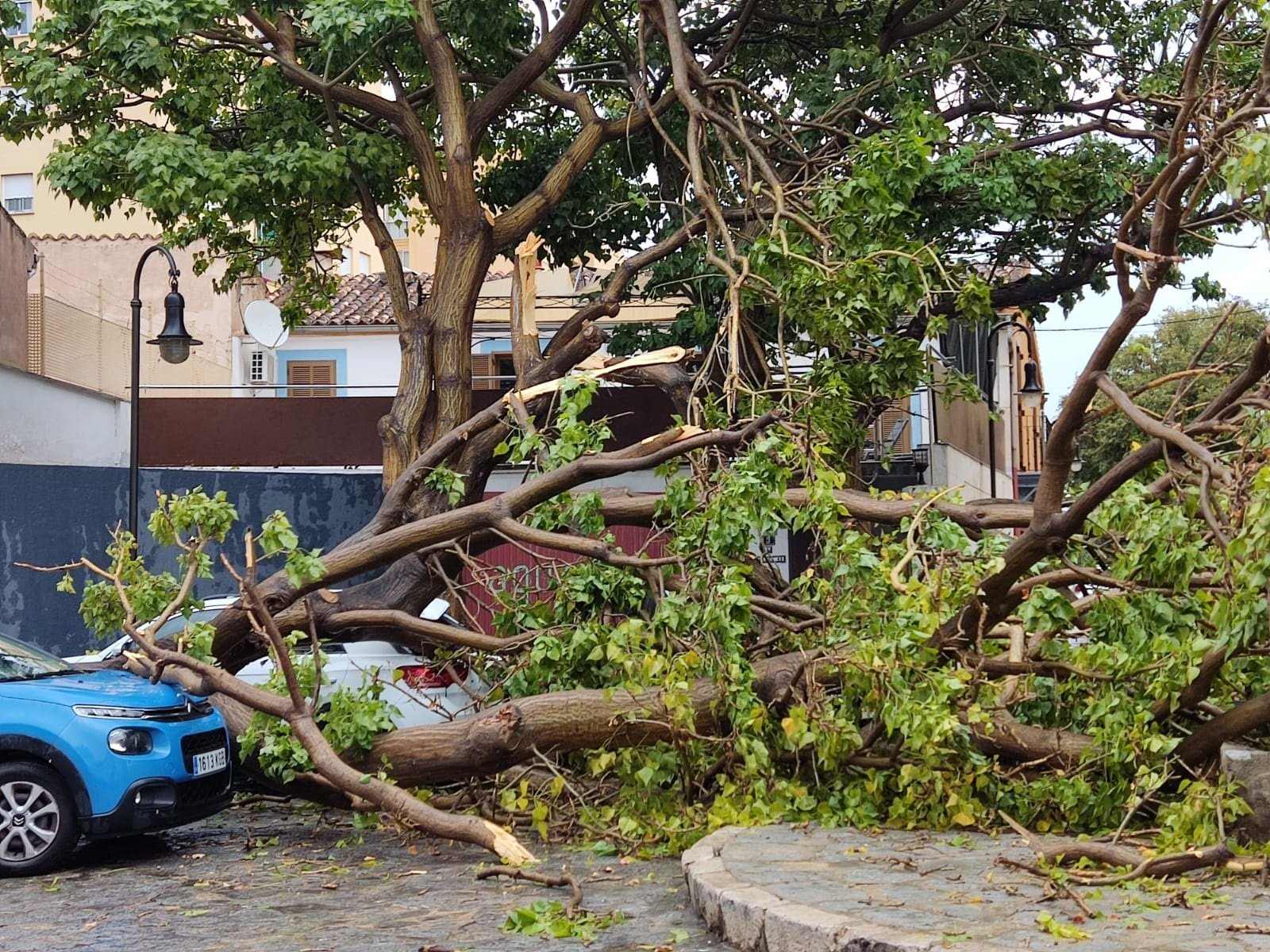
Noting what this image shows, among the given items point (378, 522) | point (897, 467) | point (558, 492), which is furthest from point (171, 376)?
point (558, 492)

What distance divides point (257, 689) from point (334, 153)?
656 cm

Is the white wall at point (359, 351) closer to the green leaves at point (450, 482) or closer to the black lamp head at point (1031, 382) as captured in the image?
the black lamp head at point (1031, 382)

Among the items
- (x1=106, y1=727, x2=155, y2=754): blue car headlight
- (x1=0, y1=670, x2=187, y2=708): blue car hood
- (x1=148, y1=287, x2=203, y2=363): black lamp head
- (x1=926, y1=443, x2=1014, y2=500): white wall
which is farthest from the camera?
(x1=926, y1=443, x2=1014, y2=500): white wall

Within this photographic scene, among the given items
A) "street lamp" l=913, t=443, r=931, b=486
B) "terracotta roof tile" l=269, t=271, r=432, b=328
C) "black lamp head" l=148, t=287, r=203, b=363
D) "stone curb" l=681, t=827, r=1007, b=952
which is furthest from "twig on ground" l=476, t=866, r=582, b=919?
"terracotta roof tile" l=269, t=271, r=432, b=328

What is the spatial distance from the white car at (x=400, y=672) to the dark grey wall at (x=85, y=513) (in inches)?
214

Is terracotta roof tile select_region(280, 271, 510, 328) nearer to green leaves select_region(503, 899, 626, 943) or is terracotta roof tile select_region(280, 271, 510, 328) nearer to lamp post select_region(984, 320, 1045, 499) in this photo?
lamp post select_region(984, 320, 1045, 499)

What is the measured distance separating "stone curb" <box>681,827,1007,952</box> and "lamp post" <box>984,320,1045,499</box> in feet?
31.3

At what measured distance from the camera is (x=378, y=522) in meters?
11.7

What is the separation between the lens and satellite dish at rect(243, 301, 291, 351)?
22125 millimetres

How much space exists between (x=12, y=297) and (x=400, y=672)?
45.9 feet

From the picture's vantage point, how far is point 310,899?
25.2 feet

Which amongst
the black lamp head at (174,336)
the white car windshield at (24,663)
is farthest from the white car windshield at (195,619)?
the black lamp head at (174,336)

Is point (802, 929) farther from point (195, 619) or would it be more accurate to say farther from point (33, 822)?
point (195, 619)

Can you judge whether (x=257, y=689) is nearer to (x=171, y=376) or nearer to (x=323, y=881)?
(x=323, y=881)
